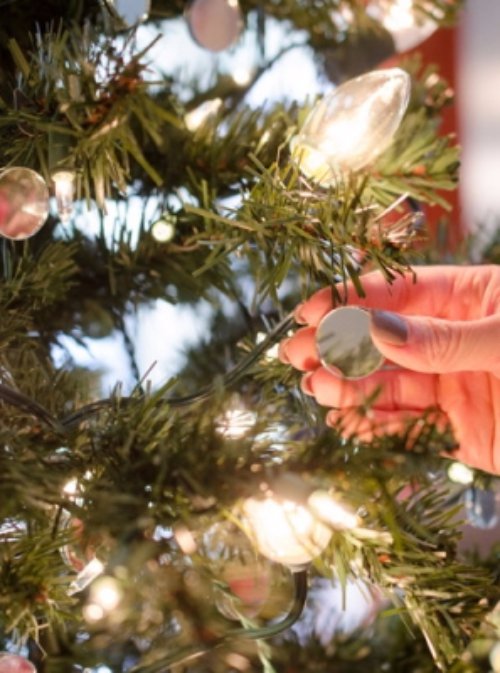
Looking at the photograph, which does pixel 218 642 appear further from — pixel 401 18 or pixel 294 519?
pixel 401 18

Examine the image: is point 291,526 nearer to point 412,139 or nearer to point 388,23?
point 412,139

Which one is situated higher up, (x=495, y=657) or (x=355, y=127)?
(x=355, y=127)

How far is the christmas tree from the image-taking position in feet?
1.12

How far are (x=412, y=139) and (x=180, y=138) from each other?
125 millimetres

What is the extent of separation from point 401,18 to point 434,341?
32 cm

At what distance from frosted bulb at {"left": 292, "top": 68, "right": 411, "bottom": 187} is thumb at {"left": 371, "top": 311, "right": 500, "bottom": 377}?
2.9 inches

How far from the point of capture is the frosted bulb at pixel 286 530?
13.6 inches

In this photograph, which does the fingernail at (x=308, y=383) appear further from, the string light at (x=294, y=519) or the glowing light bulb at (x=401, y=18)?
the glowing light bulb at (x=401, y=18)

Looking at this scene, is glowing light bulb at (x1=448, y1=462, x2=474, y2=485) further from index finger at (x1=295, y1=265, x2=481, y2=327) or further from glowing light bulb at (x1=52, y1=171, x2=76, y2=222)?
glowing light bulb at (x1=52, y1=171, x2=76, y2=222)

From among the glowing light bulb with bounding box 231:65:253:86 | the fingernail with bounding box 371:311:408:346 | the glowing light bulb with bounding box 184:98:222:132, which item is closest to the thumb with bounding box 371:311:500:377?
the fingernail with bounding box 371:311:408:346

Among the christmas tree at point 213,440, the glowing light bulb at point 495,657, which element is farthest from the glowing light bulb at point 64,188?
the glowing light bulb at point 495,657

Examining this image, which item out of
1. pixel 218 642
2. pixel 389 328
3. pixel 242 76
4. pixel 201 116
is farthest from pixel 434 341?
pixel 242 76

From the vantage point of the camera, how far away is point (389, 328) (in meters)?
0.37

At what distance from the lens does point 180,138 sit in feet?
1.80
